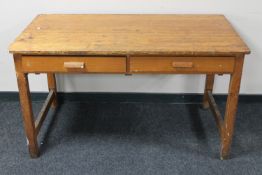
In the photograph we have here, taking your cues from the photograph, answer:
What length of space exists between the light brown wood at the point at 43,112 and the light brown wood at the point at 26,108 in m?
0.07

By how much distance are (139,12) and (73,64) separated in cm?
78

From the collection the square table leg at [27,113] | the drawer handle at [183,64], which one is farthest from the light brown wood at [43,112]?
the drawer handle at [183,64]

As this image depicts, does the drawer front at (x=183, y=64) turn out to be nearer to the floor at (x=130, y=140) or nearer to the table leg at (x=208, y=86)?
the floor at (x=130, y=140)

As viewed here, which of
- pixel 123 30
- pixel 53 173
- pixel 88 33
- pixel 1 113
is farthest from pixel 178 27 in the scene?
pixel 1 113

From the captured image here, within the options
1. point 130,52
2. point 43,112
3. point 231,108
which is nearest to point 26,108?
point 43,112

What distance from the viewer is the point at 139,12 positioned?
2.30 m

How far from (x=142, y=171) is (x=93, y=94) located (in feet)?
2.79

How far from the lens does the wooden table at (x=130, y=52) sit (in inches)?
65.9

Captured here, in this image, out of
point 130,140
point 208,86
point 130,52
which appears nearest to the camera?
point 130,52

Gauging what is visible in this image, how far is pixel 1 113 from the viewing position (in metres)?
2.51

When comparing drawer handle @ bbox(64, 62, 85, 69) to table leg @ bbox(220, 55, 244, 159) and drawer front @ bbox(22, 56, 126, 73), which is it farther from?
table leg @ bbox(220, 55, 244, 159)

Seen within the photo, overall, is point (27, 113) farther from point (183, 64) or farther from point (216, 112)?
point (216, 112)

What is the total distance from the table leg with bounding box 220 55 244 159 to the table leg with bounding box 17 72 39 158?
41.9 inches

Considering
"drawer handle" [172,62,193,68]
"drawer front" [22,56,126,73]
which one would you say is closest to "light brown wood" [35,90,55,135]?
"drawer front" [22,56,126,73]
